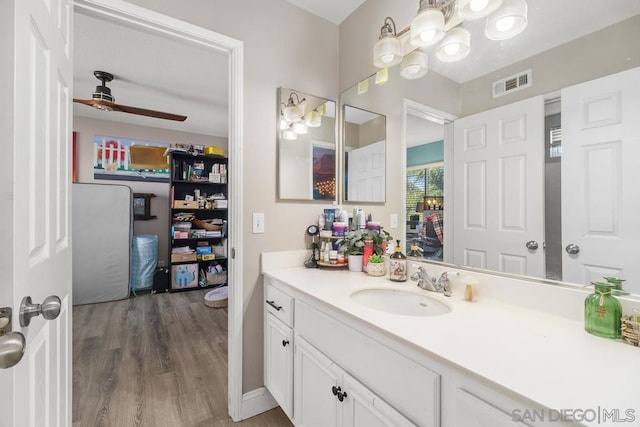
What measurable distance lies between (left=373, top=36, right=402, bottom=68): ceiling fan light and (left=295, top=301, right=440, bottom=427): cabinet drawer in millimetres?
1330

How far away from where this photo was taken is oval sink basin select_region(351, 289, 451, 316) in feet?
3.93

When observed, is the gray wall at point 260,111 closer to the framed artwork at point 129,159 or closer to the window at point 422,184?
the window at point 422,184

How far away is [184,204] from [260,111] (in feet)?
9.69

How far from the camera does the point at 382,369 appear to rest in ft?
2.80

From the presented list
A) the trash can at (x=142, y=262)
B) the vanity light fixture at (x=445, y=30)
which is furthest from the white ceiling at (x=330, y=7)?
the trash can at (x=142, y=262)

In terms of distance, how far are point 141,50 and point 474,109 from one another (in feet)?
8.62

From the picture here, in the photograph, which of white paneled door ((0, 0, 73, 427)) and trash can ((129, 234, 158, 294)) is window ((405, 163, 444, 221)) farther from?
trash can ((129, 234, 158, 294))

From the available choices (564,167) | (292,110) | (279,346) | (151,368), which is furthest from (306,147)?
(151,368)

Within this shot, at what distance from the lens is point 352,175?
75.9 inches

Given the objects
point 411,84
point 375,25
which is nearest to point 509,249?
point 411,84

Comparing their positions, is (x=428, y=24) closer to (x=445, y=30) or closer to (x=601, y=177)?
(x=445, y=30)

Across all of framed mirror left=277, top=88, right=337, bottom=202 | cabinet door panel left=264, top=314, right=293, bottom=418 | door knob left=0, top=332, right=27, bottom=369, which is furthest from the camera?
framed mirror left=277, top=88, right=337, bottom=202

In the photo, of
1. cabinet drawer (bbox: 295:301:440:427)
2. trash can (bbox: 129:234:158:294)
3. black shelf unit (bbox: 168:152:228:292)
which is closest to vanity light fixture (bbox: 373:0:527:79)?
cabinet drawer (bbox: 295:301:440:427)

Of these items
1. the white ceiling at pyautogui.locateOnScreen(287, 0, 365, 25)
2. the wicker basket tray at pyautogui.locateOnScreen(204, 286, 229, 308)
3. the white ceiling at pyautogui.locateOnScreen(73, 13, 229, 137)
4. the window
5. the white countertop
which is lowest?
the wicker basket tray at pyautogui.locateOnScreen(204, 286, 229, 308)
